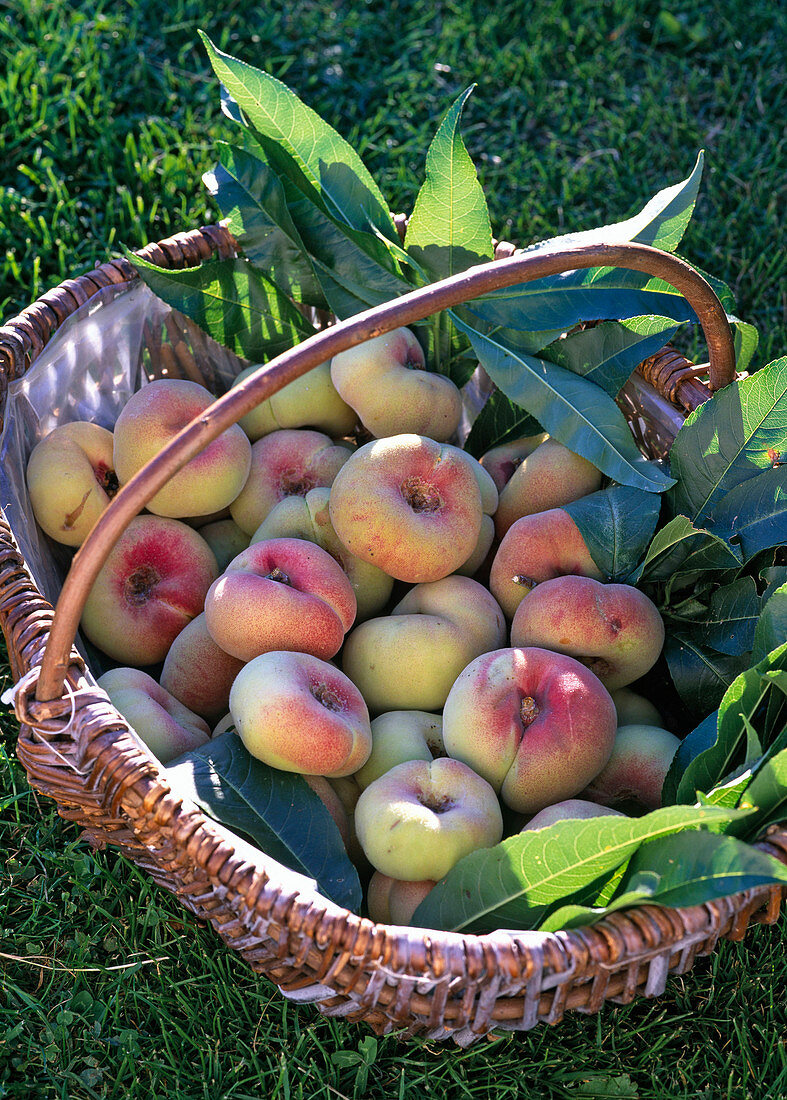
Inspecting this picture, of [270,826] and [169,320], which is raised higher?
[169,320]

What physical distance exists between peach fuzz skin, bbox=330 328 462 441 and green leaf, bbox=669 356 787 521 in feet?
1.15

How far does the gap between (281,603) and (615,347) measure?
625 millimetres

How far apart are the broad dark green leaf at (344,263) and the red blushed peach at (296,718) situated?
2.02ft

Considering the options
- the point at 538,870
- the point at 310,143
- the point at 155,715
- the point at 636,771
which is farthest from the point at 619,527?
the point at 310,143

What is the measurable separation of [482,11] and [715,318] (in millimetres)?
1909

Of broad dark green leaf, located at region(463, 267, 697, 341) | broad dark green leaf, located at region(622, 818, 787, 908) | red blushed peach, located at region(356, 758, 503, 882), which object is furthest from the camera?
broad dark green leaf, located at region(463, 267, 697, 341)

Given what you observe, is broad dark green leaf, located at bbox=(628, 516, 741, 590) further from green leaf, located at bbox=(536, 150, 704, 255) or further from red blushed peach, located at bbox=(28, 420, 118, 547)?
red blushed peach, located at bbox=(28, 420, 118, 547)

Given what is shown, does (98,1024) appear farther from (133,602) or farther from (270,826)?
(133,602)

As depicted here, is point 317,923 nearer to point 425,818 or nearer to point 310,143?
point 425,818

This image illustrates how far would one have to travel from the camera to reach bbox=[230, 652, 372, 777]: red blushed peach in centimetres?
108

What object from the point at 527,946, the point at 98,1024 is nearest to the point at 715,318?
the point at 527,946

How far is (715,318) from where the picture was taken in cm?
128

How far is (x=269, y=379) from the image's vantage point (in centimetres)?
97

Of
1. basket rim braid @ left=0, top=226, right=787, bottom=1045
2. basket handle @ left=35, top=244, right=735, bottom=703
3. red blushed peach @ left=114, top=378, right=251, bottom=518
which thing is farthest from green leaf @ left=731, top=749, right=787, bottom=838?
red blushed peach @ left=114, top=378, right=251, bottom=518
